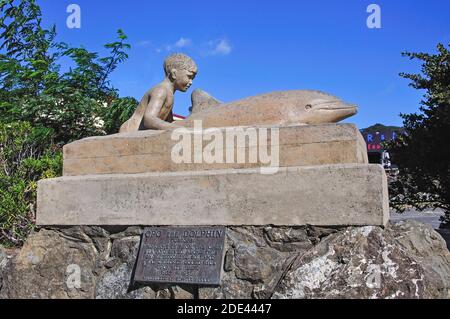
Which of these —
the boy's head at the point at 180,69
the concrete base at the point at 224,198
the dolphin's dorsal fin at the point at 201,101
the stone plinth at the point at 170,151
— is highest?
the boy's head at the point at 180,69

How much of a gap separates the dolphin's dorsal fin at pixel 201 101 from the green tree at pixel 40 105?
3333 millimetres

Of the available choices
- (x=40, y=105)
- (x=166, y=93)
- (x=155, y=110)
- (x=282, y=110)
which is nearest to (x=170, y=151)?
Result: (x=155, y=110)

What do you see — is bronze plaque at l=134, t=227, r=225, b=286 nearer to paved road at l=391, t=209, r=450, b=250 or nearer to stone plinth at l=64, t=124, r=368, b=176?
stone plinth at l=64, t=124, r=368, b=176

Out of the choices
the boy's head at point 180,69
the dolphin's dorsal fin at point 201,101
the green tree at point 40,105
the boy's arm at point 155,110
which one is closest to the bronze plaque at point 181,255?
the boy's arm at point 155,110

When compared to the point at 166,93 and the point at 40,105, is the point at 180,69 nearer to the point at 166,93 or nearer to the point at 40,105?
A: the point at 166,93

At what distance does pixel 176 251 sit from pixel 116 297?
60 cm

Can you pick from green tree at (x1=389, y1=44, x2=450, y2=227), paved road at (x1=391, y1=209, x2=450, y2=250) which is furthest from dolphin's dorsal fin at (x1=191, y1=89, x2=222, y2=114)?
green tree at (x1=389, y1=44, x2=450, y2=227)

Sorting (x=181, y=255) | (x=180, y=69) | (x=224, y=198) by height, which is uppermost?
(x=180, y=69)

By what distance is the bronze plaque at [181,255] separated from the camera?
3.41 m

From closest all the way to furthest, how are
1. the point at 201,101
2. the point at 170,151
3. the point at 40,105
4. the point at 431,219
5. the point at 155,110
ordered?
the point at 170,151
the point at 155,110
the point at 201,101
the point at 40,105
the point at 431,219

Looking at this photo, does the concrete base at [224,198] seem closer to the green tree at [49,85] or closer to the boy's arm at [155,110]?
the boy's arm at [155,110]

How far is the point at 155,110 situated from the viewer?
171 inches

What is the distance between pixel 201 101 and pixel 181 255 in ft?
5.33
